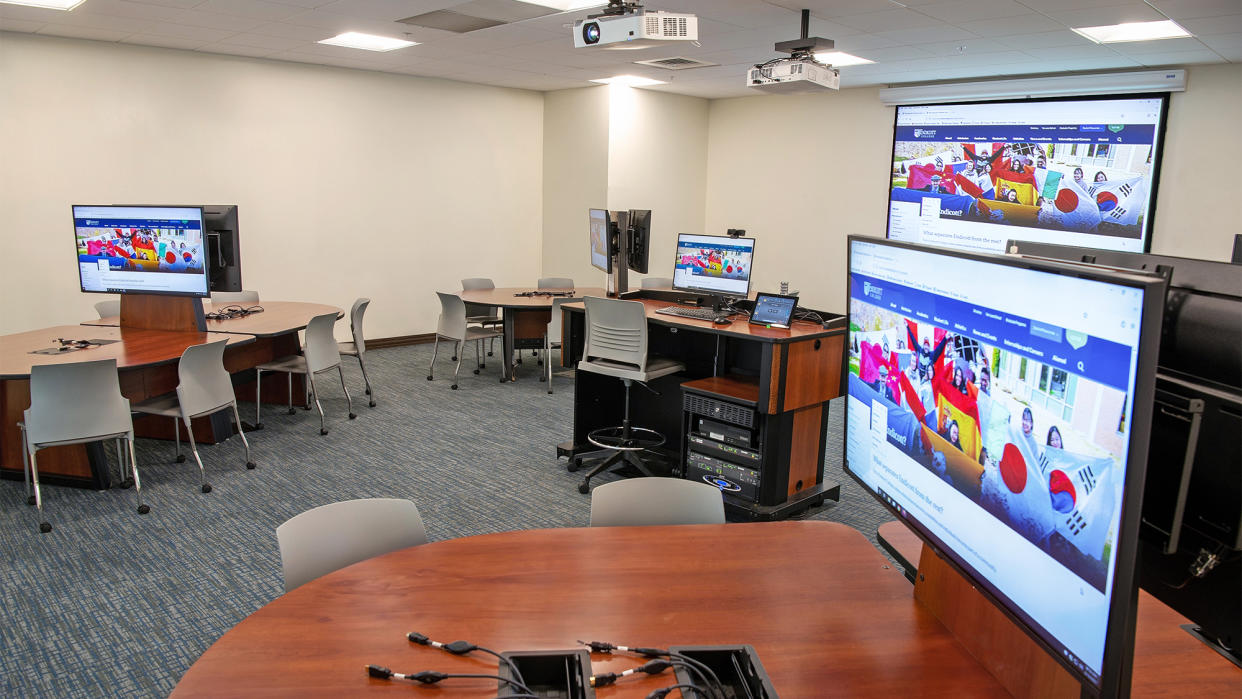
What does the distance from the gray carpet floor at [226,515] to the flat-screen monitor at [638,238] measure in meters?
1.41

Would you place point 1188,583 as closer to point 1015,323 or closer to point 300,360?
point 1015,323

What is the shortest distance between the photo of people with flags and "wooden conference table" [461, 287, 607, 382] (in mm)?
5558

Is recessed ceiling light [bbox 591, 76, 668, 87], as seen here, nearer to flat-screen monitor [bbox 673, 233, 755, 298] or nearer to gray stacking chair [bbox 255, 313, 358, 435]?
flat-screen monitor [bbox 673, 233, 755, 298]

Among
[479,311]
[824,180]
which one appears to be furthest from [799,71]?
[479,311]

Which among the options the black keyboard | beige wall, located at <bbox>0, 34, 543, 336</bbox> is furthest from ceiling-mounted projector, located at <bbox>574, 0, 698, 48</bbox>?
beige wall, located at <bbox>0, 34, 543, 336</bbox>

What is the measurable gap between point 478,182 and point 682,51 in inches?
143

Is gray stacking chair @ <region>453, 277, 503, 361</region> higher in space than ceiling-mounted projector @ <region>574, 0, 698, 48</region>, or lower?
lower

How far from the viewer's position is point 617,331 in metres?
4.60

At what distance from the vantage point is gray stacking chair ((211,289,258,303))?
20.8 feet

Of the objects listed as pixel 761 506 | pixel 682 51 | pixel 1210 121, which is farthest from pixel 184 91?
pixel 1210 121

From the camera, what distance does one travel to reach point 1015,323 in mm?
1108

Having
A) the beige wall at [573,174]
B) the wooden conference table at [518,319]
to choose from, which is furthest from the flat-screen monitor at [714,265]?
the beige wall at [573,174]

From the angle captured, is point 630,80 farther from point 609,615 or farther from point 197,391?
point 609,615

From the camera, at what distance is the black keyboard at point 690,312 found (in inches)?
183
